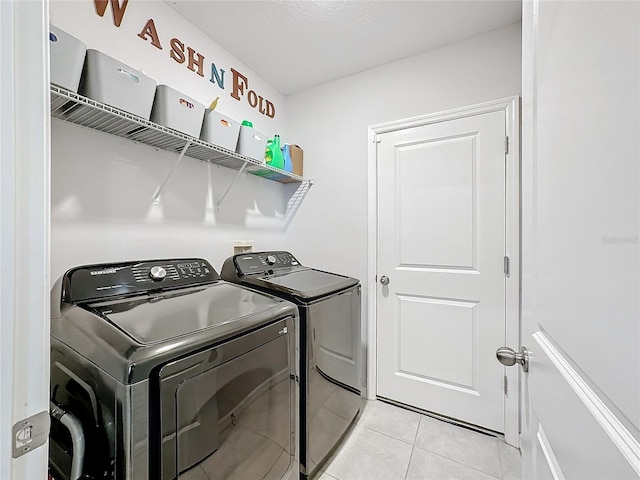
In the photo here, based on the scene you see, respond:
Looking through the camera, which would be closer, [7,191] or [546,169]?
[7,191]

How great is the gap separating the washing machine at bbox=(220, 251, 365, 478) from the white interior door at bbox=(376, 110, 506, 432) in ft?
1.38

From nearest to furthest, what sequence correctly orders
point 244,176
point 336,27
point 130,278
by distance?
point 130,278
point 336,27
point 244,176

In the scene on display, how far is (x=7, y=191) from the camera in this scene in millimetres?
407

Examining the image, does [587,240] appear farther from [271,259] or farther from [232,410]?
[271,259]

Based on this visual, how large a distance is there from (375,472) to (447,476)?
0.39 meters

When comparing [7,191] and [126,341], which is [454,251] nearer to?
[126,341]

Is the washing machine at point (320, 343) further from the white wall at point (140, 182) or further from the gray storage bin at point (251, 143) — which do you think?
the gray storage bin at point (251, 143)

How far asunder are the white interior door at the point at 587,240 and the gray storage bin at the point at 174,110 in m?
1.50

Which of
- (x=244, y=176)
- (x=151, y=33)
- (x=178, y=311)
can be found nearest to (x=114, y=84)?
(x=151, y=33)

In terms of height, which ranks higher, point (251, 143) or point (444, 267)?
point (251, 143)

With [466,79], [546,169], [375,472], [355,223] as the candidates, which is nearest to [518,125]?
[466,79]

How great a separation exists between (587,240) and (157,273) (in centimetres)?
159

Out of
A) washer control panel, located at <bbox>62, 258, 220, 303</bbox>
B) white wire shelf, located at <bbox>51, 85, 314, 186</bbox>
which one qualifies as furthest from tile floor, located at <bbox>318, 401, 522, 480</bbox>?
white wire shelf, located at <bbox>51, 85, 314, 186</bbox>

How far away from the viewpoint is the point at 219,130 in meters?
1.74
